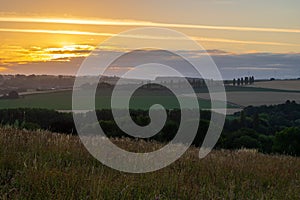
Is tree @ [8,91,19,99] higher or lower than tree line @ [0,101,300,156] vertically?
higher

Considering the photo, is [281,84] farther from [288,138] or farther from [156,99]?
[288,138]

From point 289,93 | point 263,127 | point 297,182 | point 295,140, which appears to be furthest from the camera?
point 289,93

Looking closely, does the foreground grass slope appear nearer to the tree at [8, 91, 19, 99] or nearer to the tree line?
the tree line

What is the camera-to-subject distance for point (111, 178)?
5.84 metres

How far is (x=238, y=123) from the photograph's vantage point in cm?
6253

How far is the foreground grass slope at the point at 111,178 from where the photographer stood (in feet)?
16.7

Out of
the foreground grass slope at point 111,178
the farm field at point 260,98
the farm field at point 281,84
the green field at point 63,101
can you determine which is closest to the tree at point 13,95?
the green field at point 63,101

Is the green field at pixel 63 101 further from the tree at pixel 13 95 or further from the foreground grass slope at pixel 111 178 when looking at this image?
the foreground grass slope at pixel 111 178

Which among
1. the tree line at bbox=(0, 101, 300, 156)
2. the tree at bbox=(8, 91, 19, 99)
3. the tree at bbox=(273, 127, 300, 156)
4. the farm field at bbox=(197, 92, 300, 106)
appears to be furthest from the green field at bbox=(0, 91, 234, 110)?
the tree at bbox=(273, 127, 300, 156)

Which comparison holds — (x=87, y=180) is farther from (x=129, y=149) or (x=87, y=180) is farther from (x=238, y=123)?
(x=238, y=123)

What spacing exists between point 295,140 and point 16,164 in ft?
110

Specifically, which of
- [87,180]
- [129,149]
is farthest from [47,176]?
[129,149]

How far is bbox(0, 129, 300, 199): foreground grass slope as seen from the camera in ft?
16.7

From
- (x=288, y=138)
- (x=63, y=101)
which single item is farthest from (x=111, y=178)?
(x=63, y=101)
